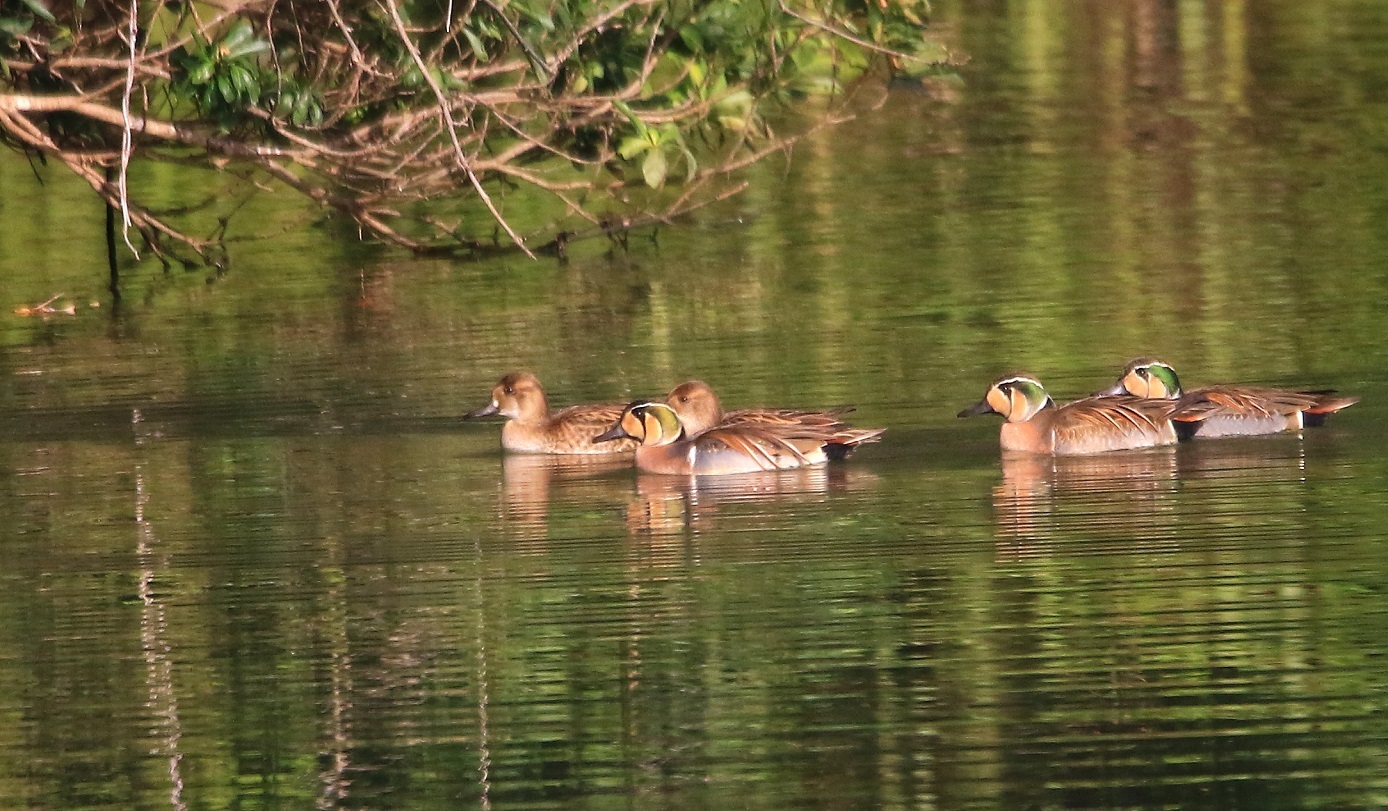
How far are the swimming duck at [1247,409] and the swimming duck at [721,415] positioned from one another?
5.21ft

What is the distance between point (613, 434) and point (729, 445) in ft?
2.89

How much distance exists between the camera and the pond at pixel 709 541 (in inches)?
310

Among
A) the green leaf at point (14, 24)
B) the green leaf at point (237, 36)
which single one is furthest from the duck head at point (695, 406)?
the green leaf at point (14, 24)

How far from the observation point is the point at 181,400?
51.5ft

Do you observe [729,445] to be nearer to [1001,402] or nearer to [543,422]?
[1001,402]

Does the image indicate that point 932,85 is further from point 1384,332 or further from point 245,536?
point 245,536

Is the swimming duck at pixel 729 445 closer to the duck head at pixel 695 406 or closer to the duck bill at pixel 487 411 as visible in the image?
the duck head at pixel 695 406

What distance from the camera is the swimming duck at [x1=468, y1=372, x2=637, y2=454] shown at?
14.0 m

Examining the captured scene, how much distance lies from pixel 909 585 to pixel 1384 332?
6799 mm

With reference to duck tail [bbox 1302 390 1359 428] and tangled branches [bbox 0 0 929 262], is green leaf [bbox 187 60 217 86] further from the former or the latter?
duck tail [bbox 1302 390 1359 428]

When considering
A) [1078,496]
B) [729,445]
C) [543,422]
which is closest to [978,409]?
[729,445]

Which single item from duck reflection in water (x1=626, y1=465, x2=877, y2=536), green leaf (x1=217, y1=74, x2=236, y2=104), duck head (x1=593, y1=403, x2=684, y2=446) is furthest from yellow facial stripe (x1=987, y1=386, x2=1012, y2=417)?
green leaf (x1=217, y1=74, x2=236, y2=104)

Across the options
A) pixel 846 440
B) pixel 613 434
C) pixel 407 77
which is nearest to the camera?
pixel 846 440

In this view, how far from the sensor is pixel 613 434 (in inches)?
535
